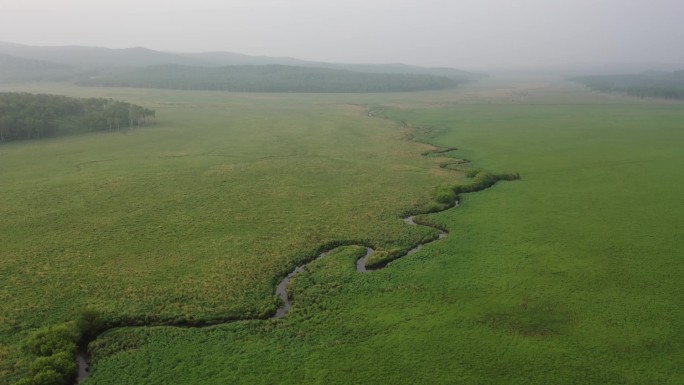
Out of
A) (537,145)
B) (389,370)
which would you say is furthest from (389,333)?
(537,145)

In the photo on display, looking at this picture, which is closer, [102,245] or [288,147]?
[102,245]

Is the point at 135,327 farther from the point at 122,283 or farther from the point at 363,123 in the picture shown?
the point at 363,123

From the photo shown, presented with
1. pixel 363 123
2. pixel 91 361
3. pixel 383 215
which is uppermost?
pixel 363 123

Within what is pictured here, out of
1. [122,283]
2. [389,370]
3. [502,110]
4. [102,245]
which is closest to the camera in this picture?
[389,370]

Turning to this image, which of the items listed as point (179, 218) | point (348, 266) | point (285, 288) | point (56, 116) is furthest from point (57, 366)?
point (56, 116)

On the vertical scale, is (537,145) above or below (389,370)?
above

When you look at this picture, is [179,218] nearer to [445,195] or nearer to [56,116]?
[445,195]

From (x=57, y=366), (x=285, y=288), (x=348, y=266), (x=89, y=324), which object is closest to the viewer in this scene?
(x=57, y=366)
